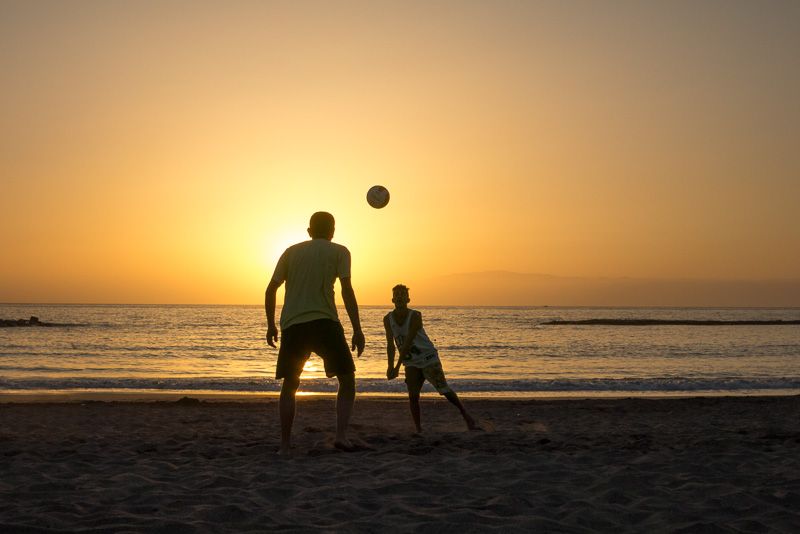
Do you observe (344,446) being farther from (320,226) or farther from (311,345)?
(320,226)

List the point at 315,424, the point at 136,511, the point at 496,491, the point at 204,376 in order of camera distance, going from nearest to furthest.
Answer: the point at 136,511 < the point at 496,491 < the point at 315,424 < the point at 204,376

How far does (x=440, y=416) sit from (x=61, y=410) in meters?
5.90

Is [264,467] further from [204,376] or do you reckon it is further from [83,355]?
[83,355]

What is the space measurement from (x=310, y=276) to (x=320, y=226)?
0.49 meters

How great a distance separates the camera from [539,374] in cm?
2106

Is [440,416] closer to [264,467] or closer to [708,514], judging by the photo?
[264,467]

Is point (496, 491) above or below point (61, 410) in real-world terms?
above

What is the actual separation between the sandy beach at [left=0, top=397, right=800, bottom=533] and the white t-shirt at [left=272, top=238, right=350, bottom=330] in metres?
1.21

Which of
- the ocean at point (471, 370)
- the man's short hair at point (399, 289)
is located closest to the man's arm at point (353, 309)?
the man's short hair at point (399, 289)

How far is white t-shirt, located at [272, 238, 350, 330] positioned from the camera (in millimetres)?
6027

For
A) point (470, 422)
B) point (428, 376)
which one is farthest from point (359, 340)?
point (470, 422)

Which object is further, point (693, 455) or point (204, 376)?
point (204, 376)

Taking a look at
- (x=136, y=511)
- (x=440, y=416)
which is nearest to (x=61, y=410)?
(x=440, y=416)

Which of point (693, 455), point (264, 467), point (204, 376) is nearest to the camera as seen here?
point (264, 467)
